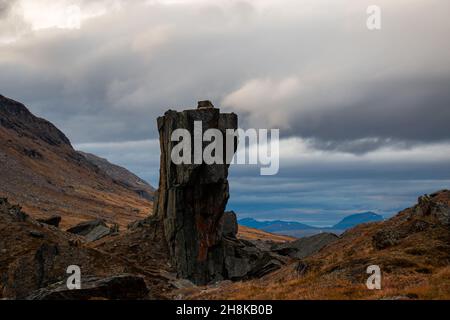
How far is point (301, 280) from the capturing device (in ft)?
114

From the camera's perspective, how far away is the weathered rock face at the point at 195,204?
2758 inches

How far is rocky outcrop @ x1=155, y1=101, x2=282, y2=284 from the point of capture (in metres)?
69.9

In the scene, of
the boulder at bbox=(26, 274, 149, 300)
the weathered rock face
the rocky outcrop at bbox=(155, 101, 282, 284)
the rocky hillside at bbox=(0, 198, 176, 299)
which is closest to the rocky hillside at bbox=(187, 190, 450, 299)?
the boulder at bbox=(26, 274, 149, 300)

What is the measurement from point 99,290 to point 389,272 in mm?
17249

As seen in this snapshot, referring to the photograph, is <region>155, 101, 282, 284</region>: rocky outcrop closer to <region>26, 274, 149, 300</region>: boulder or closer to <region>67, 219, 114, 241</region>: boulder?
→ <region>67, 219, 114, 241</region>: boulder

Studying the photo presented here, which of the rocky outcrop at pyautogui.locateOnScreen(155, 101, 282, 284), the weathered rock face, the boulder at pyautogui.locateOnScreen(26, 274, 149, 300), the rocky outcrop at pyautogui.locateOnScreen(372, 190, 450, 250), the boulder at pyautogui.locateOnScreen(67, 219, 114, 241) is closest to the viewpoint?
the boulder at pyautogui.locateOnScreen(26, 274, 149, 300)

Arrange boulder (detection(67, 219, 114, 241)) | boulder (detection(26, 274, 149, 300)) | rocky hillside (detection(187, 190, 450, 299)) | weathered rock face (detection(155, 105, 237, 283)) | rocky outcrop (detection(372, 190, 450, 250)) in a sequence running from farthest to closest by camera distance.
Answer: boulder (detection(67, 219, 114, 241)) → weathered rock face (detection(155, 105, 237, 283)) → rocky outcrop (detection(372, 190, 450, 250)) → boulder (detection(26, 274, 149, 300)) → rocky hillside (detection(187, 190, 450, 299))

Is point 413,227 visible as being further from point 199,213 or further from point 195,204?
point 195,204

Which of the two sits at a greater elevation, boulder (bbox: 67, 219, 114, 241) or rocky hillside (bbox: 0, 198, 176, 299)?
boulder (bbox: 67, 219, 114, 241)

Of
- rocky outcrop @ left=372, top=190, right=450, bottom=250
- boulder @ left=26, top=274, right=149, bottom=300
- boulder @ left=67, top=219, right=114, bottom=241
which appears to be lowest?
boulder @ left=26, top=274, right=149, bottom=300

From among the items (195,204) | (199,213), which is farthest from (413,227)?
(195,204)

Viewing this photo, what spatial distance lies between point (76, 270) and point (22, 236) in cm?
1138
